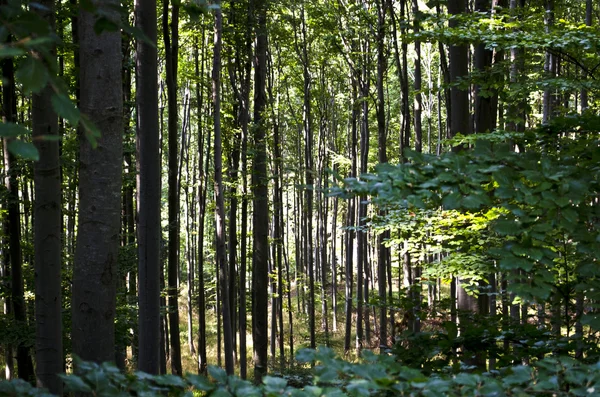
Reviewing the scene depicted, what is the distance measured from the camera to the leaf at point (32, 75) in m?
1.15

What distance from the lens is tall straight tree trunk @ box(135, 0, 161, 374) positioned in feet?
16.6

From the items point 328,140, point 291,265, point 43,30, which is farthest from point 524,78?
point 291,265

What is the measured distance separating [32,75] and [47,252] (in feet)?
10.6

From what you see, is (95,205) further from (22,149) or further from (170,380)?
(22,149)

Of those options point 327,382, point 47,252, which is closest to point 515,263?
point 327,382

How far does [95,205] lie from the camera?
321 centimetres

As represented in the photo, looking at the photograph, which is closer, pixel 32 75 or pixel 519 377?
pixel 32 75

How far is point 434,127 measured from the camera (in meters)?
30.5

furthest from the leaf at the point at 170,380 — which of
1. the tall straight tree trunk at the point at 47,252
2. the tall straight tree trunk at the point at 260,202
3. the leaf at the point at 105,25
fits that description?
the tall straight tree trunk at the point at 260,202

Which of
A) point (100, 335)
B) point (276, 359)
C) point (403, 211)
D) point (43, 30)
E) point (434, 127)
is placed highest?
point (434, 127)

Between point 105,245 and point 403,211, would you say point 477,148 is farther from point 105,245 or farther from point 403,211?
point 403,211

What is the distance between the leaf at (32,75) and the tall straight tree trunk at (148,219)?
13.0ft

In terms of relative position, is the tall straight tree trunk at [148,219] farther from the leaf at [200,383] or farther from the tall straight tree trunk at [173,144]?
the tall straight tree trunk at [173,144]

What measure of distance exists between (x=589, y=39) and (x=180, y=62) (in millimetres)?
15398
